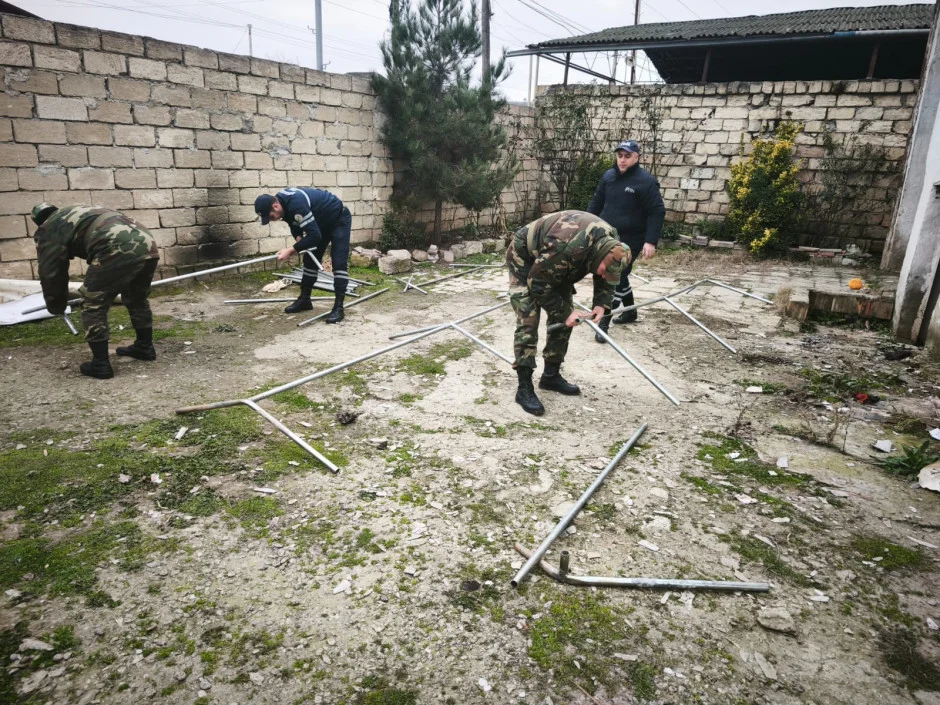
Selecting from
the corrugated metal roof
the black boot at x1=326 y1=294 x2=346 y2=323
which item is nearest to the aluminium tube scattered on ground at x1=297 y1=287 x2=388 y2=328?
the black boot at x1=326 y1=294 x2=346 y2=323

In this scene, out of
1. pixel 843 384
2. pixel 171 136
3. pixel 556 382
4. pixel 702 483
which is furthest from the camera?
pixel 171 136

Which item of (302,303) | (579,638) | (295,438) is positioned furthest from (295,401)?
(579,638)

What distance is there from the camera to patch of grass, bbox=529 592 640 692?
6.09 ft

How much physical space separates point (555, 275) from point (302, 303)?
3.49 m

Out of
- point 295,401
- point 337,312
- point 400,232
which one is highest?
point 400,232

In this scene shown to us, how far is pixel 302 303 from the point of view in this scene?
6023 millimetres

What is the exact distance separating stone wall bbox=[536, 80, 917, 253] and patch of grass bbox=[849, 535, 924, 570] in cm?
853

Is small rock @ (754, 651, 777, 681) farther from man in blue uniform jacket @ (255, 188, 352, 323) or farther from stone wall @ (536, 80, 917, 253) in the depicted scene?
stone wall @ (536, 80, 917, 253)

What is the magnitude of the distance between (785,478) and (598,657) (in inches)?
70.8

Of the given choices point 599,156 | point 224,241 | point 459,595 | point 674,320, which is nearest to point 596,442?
point 459,595

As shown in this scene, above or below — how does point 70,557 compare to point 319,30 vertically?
below

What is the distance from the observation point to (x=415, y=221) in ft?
29.9

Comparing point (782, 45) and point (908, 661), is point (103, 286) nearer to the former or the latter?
point (908, 661)

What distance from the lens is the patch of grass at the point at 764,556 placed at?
2324 millimetres
